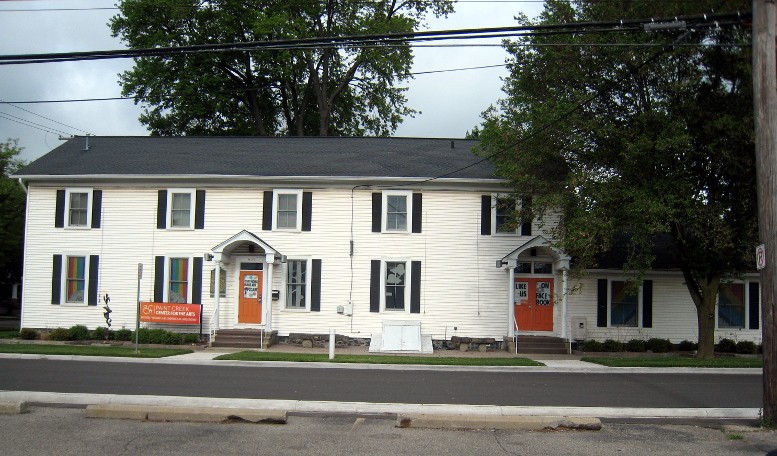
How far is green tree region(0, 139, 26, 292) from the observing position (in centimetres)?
3387

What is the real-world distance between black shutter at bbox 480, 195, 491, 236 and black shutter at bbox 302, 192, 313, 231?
6016mm

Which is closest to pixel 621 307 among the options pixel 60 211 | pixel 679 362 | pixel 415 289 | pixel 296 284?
pixel 679 362

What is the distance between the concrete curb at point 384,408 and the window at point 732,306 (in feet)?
45.3

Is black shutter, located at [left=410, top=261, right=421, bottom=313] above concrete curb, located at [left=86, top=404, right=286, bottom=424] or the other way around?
above

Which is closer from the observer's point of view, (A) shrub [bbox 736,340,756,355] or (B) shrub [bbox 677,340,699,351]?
(A) shrub [bbox 736,340,756,355]

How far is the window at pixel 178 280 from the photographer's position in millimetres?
26000

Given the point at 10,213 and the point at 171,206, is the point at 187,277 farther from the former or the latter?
the point at 10,213

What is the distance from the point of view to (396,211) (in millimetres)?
25844

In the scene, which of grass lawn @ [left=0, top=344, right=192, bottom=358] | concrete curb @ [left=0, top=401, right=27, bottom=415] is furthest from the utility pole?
grass lawn @ [left=0, top=344, right=192, bottom=358]

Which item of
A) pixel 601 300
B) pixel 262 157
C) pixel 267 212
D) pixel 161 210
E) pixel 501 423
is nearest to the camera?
pixel 501 423

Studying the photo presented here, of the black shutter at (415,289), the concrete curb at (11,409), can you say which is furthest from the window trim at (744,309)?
the concrete curb at (11,409)

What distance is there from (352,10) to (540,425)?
37.4 metres

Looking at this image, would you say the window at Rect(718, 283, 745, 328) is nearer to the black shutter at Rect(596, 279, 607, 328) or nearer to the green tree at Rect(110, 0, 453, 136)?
the black shutter at Rect(596, 279, 607, 328)

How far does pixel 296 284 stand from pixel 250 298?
1743mm
